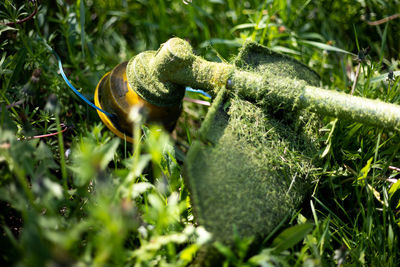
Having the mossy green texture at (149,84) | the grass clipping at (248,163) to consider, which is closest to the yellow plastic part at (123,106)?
the mossy green texture at (149,84)

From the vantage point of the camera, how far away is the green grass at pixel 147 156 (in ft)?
3.61

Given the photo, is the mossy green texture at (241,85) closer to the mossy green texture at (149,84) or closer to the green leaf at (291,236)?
the mossy green texture at (149,84)

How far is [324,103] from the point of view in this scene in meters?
1.50

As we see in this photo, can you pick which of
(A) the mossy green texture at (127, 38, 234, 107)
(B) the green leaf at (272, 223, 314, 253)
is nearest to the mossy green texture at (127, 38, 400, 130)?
(A) the mossy green texture at (127, 38, 234, 107)

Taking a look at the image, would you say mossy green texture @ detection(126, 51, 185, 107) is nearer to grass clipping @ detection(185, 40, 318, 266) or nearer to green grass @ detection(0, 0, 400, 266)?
green grass @ detection(0, 0, 400, 266)

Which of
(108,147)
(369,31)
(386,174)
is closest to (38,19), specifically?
(108,147)

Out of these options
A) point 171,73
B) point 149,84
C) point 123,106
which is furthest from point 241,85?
point 123,106

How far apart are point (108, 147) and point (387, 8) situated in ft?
7.87

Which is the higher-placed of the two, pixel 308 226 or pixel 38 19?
pixel 38 19

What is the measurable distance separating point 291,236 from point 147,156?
0.62 meters

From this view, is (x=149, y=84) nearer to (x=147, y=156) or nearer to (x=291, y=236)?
(x=147, y=156)

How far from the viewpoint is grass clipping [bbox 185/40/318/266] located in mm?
1227

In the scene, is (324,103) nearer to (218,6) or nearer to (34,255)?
(34,255)

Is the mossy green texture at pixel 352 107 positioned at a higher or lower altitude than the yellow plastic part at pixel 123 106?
higher
